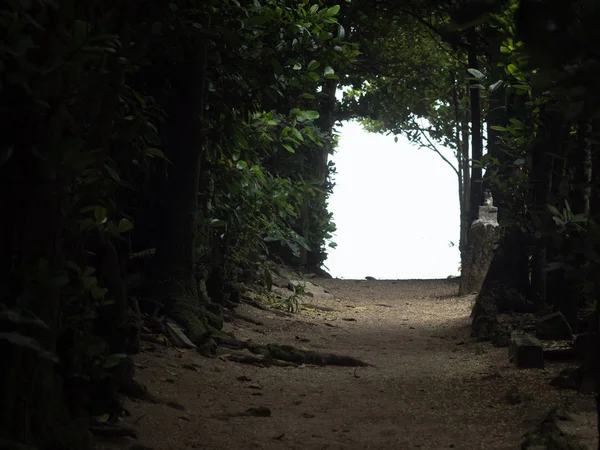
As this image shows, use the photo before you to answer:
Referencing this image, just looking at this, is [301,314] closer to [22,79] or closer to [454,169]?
[22,79]

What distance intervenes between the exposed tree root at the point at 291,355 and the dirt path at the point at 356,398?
0.65 ft

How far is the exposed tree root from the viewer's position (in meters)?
8.10

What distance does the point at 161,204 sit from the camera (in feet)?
28.8

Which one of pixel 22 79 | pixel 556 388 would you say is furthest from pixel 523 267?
pixel 22 79

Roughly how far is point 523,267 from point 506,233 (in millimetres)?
529

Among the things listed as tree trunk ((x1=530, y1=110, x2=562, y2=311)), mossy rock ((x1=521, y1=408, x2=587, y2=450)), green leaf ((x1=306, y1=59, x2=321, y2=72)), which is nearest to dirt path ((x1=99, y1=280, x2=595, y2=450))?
mossy rock ((x1=521, y1=408, x2=587, y2=450))

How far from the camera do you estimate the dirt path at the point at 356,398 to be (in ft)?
16.3

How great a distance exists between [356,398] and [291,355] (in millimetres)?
1875

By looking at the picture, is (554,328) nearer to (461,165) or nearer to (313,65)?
(313,65)

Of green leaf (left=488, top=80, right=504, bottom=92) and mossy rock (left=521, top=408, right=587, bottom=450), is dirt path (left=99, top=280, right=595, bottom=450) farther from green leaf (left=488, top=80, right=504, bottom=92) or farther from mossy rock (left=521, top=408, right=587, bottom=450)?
green leaf (left=488, top=80, right=504, bottom=92)

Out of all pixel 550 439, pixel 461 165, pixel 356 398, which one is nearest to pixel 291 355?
pixel 356 398

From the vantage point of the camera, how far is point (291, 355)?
826 centimetres

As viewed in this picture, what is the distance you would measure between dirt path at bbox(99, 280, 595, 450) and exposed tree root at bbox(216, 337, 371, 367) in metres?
0.20

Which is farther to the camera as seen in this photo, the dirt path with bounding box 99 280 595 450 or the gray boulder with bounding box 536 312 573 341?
the gray boulder with bounding box 536 312 573 341
